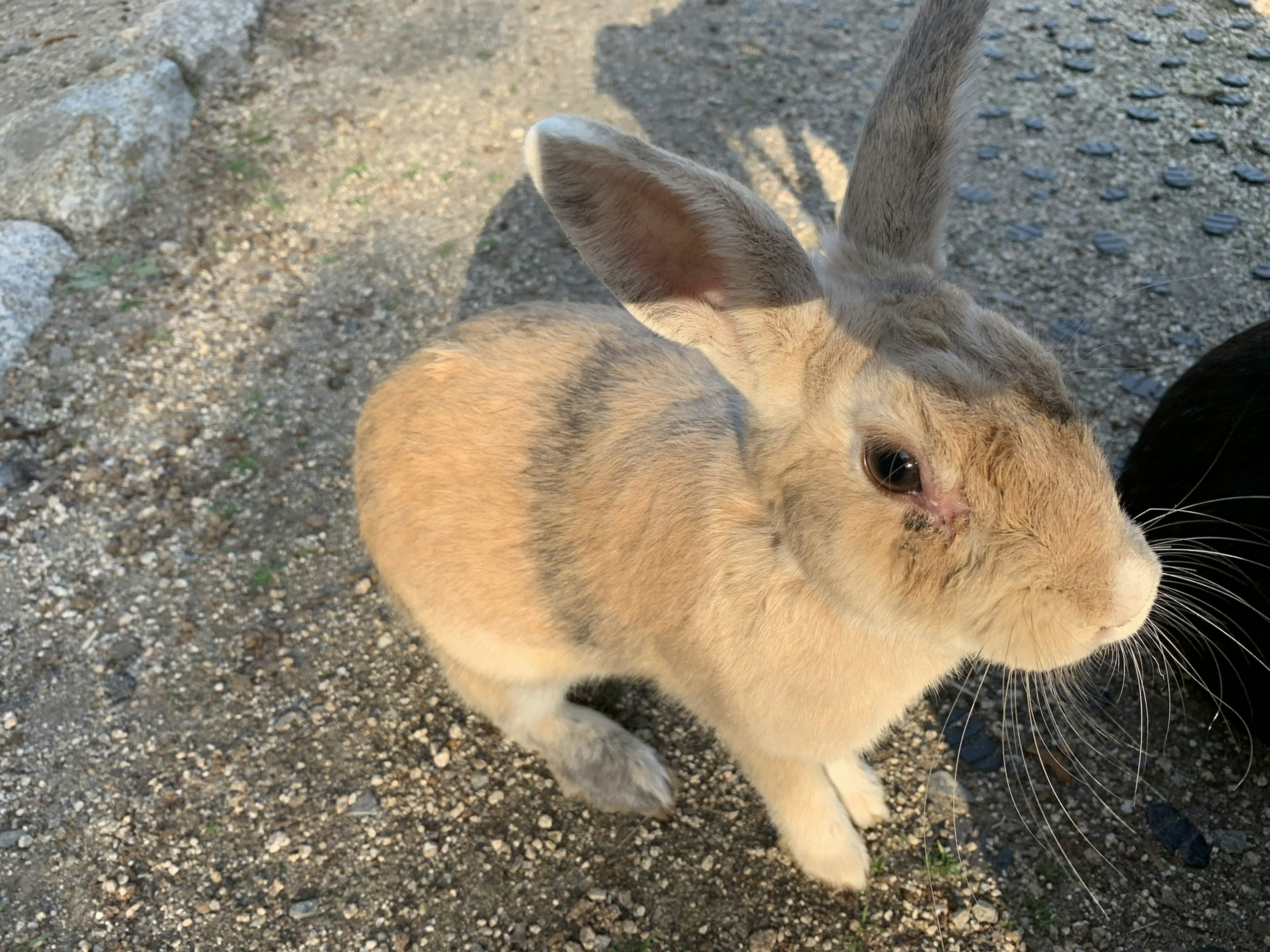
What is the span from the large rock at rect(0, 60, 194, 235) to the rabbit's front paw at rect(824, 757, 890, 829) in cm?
535

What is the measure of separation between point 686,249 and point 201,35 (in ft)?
20.9

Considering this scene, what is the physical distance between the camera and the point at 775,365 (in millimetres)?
2289

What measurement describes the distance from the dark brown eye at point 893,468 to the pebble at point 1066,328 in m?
3.24

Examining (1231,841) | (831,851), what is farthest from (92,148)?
(1231,841)

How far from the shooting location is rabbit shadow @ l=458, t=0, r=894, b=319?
5.69 m

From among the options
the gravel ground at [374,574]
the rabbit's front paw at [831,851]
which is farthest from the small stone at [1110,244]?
the rabbit's front paw at [831,851]

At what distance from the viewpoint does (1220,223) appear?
17.2 feet

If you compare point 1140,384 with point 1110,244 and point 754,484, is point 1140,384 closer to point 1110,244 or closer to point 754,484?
point 1110,244

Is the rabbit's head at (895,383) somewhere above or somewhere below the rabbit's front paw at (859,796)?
above

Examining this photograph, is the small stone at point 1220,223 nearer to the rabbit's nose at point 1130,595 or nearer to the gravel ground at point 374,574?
the gravel ground at point 374,574

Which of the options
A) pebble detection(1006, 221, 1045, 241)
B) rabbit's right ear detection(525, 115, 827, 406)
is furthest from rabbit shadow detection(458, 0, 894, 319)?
rabbit's right ear detection(525, 115, 827, 406)

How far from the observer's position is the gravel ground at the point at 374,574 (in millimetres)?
3281

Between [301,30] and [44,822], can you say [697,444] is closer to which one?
[44,822]

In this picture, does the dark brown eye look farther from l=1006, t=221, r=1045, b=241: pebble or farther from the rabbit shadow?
l=1006, t=221, r=1045, b=241: pebble
